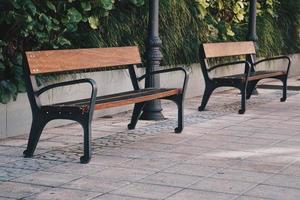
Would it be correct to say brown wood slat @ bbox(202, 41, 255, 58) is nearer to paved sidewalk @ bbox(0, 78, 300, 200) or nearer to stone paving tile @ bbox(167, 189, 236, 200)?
paved sidewalk @ bbox(0, 78, 300, 200)

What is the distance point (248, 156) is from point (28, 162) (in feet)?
6.96

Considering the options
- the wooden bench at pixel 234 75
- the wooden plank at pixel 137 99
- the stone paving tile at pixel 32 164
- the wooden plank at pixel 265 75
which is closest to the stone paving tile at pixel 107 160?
the stone paving tile at pixel 32 164

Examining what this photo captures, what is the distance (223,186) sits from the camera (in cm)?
543

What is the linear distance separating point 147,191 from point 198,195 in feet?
1.30

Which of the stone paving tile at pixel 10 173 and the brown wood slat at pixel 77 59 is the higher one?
the brown wood slat at pixel 77 59

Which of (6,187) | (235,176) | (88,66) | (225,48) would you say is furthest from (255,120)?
(6,187)

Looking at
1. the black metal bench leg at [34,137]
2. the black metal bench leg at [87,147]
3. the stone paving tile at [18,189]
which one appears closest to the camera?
the stone paving tile at [18,189]

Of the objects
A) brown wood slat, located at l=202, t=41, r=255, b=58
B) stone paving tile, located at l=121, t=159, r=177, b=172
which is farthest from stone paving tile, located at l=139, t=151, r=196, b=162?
brown wood slat, located at l=202, t=41, r=255, b=58

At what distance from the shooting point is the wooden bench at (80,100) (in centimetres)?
628

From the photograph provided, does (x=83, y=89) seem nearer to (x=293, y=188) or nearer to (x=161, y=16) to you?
(x=161, y=16)

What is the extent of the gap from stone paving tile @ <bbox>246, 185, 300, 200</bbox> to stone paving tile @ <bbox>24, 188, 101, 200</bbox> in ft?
4.01

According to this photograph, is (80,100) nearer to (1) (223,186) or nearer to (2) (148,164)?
(2) (148,164)

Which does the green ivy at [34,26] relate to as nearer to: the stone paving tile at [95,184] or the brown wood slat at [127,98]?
the brown wood slat at [127,98]

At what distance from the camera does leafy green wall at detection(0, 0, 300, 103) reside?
795 cm
